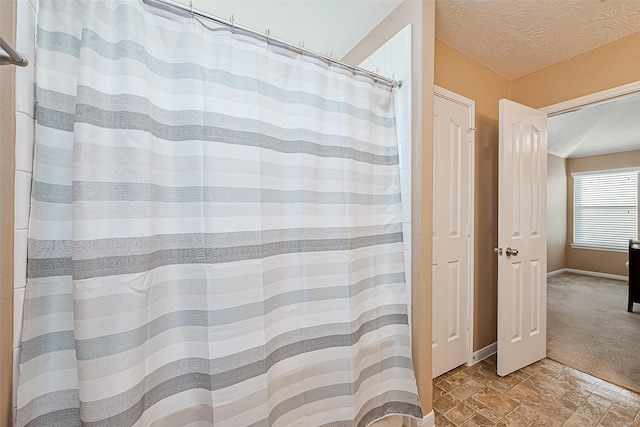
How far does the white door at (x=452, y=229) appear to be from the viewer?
6.19ft

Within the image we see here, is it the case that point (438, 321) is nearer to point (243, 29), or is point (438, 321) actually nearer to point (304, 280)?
point (304, 280)

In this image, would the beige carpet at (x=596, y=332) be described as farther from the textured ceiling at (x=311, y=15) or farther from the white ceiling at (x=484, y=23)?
the textured ceiling at (x=311, y=15)

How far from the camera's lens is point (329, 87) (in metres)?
1.28

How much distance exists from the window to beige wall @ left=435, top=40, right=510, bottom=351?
4.87 m

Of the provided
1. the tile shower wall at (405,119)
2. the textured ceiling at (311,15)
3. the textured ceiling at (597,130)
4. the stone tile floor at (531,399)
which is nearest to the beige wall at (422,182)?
the tile shower wall at (405,119)

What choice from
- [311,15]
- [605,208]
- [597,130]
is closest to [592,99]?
[311,15]

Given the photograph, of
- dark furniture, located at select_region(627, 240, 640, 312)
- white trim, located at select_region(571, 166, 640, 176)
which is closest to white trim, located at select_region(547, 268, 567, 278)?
white trim, located at select_region(571, 166, 640, 176)

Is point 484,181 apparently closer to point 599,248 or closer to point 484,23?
point 484,23

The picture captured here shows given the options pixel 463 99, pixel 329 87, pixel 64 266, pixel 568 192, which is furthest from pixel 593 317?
pixel 64 266

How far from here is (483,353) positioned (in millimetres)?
2176

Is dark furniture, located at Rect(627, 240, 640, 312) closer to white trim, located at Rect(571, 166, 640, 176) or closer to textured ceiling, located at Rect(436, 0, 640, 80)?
textured ceiling, located at Rect(436, 0, 640, 80)

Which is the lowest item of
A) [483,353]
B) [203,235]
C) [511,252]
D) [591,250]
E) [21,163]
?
[483,353]

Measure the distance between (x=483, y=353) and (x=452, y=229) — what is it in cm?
112

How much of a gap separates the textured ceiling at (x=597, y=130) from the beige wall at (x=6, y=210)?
392 centimetres
